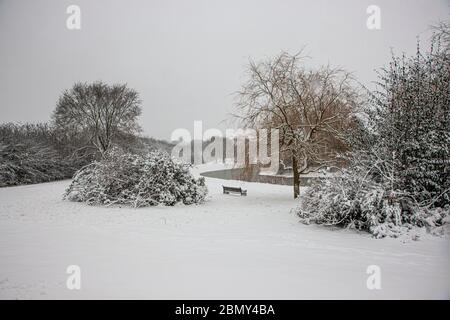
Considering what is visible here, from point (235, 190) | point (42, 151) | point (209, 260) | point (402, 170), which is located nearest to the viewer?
point (209, 260)

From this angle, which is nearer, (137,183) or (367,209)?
(367,209)

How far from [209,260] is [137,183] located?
7900 mm

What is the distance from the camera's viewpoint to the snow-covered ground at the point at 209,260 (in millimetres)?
3996

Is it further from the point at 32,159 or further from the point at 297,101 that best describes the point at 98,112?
the point at 297,101

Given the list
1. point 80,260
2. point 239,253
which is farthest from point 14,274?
point 239,253

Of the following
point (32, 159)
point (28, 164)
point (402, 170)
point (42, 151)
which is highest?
point (42, 151)

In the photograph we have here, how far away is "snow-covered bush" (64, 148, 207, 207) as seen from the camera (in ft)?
38.8

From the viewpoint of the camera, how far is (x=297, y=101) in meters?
13.3

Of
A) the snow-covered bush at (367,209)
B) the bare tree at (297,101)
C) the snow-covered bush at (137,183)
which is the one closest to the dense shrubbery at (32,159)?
the snow-covered bush at (137,183)

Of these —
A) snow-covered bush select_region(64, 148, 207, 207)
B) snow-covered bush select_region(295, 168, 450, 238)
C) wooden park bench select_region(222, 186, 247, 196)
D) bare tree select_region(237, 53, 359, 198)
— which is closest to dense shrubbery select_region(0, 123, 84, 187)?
snow-covered bush select_region(64, 148, 207, 207)

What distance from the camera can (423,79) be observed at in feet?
26.0

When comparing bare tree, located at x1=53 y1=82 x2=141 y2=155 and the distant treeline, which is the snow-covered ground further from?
bare tree, located at x1=53 y1=82 x2=141 y2=155

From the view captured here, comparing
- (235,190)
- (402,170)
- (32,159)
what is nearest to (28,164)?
(32,159)

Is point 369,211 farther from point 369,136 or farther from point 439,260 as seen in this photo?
point 369,136
